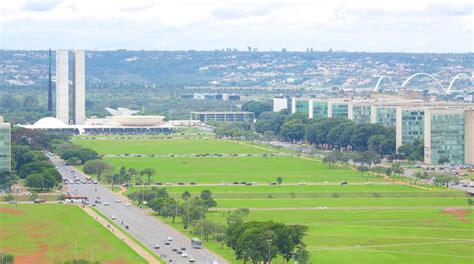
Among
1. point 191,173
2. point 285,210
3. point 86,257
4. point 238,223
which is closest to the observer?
point 86,257

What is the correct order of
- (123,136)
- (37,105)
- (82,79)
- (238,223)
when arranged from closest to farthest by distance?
(238,223) < (123,136) < (82,79) < (37,105)

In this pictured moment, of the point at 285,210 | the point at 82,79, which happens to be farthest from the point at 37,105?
the point at 285,210

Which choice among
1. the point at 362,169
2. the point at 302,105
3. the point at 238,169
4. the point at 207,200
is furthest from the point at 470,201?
→ the point at 302,105

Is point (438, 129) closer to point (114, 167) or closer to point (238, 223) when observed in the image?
point (114, 167)

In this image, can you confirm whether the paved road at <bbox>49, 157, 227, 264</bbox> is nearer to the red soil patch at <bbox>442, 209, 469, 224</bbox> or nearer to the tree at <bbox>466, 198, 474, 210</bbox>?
the red soil patch at <bbox>442, 209, 469, 224</bbox>

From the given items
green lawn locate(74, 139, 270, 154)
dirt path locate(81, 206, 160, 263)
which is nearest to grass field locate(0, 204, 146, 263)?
dirt path locate(81, 206, 160, 263)

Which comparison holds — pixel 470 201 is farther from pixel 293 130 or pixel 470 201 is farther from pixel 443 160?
pixel 293 130

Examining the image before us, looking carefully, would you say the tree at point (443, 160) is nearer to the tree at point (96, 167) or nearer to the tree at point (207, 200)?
the tree at point (96, 167)
